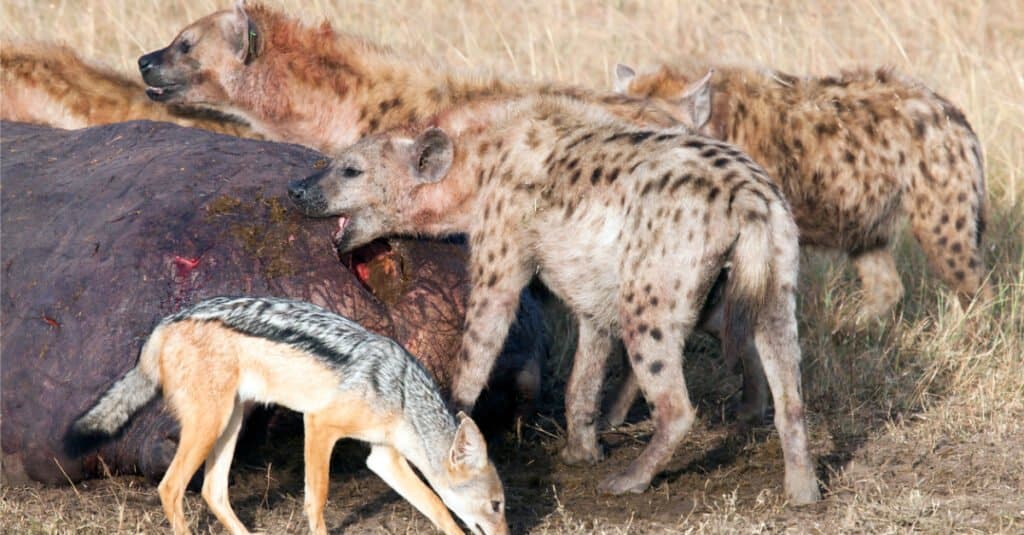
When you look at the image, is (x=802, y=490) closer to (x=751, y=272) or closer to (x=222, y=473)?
(x=751, y=272)

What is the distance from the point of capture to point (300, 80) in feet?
20.5

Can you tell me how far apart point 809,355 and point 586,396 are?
1295mm

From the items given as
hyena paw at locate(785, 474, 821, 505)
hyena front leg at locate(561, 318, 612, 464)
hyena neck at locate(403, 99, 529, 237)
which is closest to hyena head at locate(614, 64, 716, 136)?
hyena neck at locate(403, 99, 529, 237)

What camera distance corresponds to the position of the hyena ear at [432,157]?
505 cm

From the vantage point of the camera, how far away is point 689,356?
20.1 feet

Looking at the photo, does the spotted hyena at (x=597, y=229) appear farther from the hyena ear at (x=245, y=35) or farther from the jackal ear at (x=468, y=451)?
the hyena ear at (x=245, y=35)

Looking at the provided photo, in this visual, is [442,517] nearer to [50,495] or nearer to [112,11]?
[50,495]

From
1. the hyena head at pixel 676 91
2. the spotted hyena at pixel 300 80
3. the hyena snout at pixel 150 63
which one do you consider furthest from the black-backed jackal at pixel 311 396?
the hyena snout at pixel 150 63

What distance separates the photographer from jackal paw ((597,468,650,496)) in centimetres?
449

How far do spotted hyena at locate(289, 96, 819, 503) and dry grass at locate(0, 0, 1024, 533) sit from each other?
25 cm

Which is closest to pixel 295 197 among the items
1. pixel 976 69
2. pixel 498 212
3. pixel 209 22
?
pixel 498 212

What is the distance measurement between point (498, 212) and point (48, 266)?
150 centimetres

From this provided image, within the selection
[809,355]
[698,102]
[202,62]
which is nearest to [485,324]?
[809,355]

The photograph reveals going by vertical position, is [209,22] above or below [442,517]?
above
